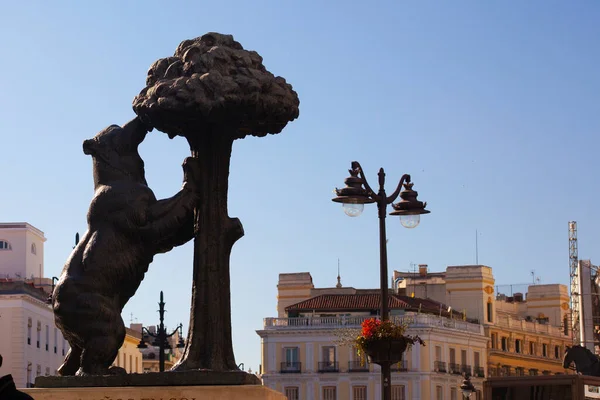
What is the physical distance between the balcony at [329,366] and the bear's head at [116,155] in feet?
253

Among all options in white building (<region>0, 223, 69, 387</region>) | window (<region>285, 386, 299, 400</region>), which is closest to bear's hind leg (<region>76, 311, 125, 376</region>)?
white building (<region>0, 223, 69, 387</region>)

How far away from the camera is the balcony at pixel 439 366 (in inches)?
3573

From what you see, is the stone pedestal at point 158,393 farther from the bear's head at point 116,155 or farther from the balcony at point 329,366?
the balcony at point 329,366

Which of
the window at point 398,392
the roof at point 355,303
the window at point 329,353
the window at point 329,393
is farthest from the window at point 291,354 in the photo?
the window at point 398,392

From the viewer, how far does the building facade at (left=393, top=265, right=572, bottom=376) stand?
101188 millimetres

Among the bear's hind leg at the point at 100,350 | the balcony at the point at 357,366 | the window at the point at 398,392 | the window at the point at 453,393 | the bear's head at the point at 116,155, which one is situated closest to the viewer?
the bear's hind leg at the point at 100,350

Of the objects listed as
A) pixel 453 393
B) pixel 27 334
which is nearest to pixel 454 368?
pixel 453 393

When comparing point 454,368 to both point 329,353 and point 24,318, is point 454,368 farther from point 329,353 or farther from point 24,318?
point 24,318

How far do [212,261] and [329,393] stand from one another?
7738 centimetres

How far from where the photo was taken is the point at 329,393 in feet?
295

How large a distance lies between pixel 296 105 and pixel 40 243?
75.5m

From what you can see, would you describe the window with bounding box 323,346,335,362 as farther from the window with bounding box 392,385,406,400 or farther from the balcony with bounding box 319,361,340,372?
the window with bounding box 392,385,406,400

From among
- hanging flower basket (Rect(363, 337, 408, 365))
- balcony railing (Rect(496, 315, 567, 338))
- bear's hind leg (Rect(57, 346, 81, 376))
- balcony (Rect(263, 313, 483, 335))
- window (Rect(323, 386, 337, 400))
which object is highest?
balcony railing (Rect(496, 315, 567, 338))

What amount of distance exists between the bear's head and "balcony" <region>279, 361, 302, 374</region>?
3043 inches
